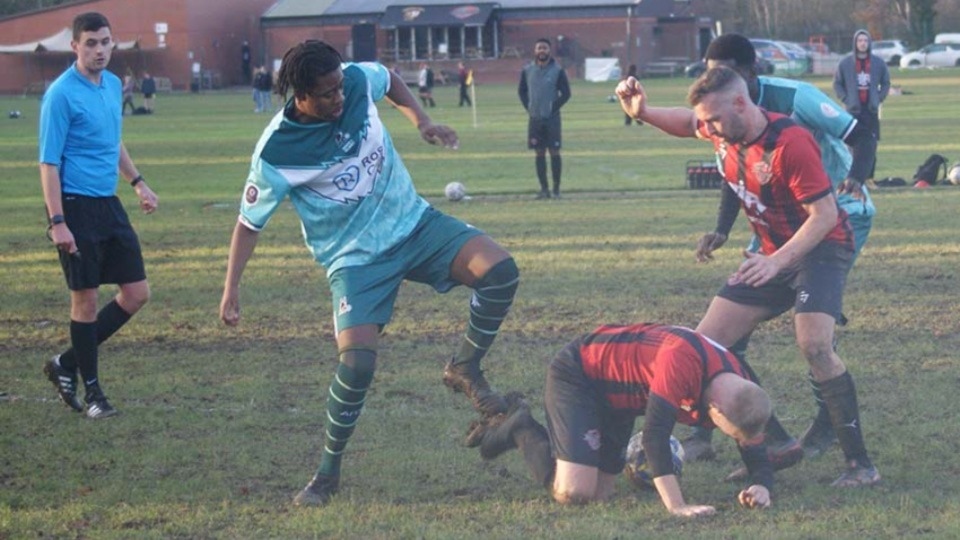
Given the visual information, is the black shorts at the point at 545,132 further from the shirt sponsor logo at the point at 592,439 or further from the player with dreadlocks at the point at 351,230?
the shirt sponsor logo at the point at 592,439

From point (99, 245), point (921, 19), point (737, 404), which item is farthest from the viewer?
point (921, 19)

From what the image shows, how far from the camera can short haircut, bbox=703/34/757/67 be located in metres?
6.35

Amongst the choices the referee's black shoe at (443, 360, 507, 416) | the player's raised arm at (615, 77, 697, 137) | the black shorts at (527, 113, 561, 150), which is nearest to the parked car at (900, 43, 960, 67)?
the black shorts at (527, 113, 561, 150)

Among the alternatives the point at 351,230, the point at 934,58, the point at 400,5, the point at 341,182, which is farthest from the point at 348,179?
the point at 400,5

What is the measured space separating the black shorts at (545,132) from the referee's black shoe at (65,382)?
11.3 metres

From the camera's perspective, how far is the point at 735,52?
6371 millimetres

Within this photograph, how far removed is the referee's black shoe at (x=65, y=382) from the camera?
7.90m

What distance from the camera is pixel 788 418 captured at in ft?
24.2

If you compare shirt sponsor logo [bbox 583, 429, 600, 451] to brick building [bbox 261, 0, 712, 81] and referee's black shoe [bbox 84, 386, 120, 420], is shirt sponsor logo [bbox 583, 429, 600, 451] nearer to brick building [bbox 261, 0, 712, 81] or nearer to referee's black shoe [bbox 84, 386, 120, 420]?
referee's black shoe [bbox 84, 386, 120, 420]

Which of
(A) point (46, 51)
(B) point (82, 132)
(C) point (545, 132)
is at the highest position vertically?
(B) point (82, 132)

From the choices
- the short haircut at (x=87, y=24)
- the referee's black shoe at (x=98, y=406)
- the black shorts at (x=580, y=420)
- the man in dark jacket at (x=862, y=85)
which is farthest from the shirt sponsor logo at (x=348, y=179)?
the man in dark jacket at (x=862, y=85)

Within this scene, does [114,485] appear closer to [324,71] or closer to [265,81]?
[324,71]

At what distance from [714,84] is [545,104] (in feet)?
42.3

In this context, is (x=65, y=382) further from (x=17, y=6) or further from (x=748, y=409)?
(x=17, y=6)
